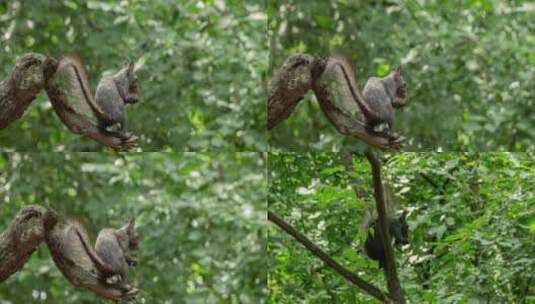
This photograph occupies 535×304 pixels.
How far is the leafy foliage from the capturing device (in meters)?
2.78

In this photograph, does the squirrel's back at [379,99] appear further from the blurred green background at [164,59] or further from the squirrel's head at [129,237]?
the blurred green background at [164,59]

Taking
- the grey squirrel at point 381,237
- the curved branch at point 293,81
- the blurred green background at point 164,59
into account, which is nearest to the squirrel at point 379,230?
the grey squirrel at point 381,237

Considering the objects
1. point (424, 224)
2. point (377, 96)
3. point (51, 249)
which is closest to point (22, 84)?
point (51, 249)

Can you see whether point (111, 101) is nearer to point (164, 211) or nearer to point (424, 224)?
point (424, 224)

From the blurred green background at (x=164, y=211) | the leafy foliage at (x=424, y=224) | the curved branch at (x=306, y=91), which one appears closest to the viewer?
the curved branch at (x=306, y=91)

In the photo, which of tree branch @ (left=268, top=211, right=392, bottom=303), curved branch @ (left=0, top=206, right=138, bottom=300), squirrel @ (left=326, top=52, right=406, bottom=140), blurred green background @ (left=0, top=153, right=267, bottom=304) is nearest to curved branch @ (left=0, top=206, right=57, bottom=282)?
curved branch @ (left=0, top=206, right=138, bottom=300)

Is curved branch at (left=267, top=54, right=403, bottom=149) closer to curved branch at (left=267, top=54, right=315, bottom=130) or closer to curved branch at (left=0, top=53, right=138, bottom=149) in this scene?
curved branch at (left=267, top=54, right=315, bottom=130)

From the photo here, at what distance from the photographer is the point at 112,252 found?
2.18 meters

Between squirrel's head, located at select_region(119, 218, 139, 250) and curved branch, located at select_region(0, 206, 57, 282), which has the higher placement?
curved branch, located at select_region(0, 206, 57, 282)

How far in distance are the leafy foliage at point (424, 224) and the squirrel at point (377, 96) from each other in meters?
0.48

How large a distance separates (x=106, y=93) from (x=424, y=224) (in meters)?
0.96

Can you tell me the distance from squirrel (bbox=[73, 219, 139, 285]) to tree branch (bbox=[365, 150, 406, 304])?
639 mm

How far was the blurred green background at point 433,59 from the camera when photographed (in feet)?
8.93

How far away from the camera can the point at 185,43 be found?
3465 mm
